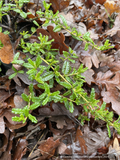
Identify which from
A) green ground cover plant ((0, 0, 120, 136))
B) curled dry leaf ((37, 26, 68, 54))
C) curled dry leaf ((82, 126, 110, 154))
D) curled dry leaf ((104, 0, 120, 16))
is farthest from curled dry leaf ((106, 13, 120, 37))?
curled dry leaf ((82, 126, 110, 154))

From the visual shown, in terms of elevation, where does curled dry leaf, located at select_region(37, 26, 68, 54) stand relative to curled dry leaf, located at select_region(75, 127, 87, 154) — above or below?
above

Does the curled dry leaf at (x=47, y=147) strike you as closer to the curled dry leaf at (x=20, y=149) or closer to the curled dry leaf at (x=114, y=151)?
the curled dry leaf at (x=20, y=149)

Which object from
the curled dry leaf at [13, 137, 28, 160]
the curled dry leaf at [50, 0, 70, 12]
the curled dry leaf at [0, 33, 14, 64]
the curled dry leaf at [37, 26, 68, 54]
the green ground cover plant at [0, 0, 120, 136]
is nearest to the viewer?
the green ground cover plant at [0, 0, 120, 136]

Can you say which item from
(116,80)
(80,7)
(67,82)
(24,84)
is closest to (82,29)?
(80,7)

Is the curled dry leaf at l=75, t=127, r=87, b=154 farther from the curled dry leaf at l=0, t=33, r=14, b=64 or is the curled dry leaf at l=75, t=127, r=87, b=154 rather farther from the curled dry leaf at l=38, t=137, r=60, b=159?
the curled dry leaf at l=0, t=33, r=14, b=64

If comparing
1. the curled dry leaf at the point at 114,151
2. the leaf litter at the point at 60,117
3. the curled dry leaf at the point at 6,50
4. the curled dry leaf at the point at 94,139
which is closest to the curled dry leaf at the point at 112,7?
the leaf litter at the point at 60,117

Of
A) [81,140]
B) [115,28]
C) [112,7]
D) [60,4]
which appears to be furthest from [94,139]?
[112,7]

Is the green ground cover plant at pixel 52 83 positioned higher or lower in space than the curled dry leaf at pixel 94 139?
higher

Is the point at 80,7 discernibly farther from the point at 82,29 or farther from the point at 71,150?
the point at 71,150

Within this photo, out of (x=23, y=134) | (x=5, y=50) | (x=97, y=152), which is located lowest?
(x=97, y=152)
